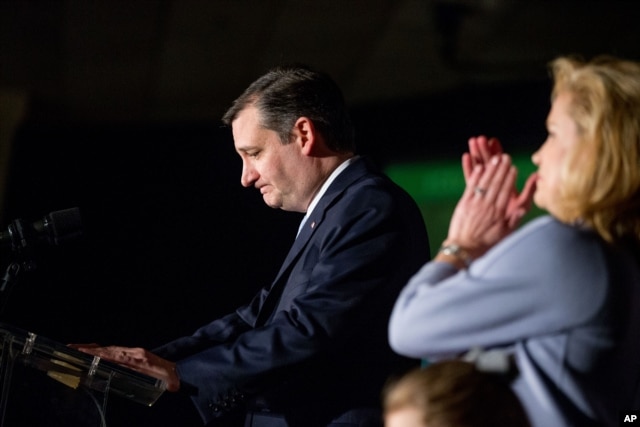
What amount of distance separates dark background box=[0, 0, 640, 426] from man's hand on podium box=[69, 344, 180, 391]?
220 centimetres

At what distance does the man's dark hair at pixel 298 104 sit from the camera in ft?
8.02

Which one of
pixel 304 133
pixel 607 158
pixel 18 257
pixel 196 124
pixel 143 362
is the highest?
pixel 607 158

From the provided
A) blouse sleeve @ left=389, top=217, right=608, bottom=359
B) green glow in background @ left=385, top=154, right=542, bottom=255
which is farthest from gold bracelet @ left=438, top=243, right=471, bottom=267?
green glow in background @ left=385, top=154, right=542, bottom=255

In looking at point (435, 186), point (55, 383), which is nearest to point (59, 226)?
point (55, 383)

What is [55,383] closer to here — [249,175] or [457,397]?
[249,175]

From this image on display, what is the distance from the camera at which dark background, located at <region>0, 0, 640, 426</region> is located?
4.50 meters

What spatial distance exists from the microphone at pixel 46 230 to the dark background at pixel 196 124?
7.13ft

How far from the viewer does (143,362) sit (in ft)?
6.77

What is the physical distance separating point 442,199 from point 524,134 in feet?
1.85

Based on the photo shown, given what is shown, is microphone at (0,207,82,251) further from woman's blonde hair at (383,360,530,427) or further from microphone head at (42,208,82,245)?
woman's blonde hair at (383,360,530,427)

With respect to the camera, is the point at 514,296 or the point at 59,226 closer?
the point at 514,296

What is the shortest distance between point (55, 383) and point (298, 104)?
0.89m

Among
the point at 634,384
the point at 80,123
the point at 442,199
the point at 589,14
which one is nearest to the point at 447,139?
the point at 442,199

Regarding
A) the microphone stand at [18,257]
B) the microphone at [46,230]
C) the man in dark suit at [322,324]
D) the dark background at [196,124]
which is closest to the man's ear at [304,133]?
the man in dark suit at [322,324]
